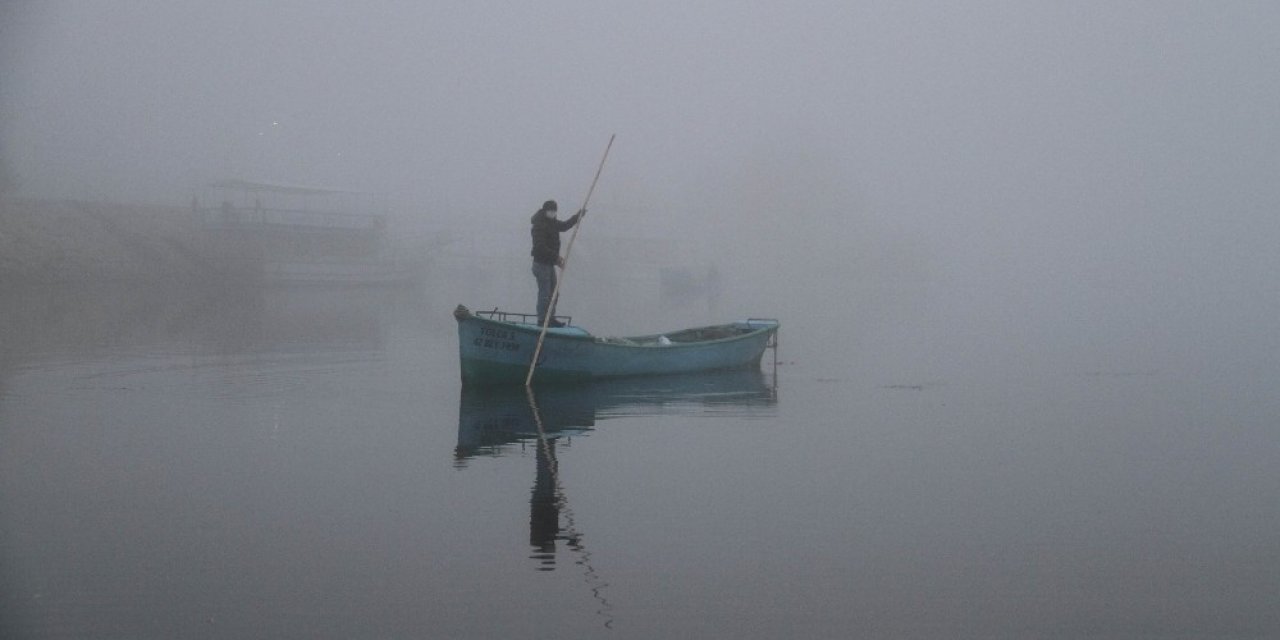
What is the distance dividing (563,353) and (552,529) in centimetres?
783

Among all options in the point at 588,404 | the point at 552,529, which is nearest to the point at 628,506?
the point at 552,529

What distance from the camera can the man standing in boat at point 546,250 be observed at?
52.0 feet

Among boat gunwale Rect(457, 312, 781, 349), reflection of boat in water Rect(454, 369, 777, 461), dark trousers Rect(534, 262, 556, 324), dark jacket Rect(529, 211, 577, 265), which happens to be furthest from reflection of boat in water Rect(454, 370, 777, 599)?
dark jacket Rect(529, 211, 577, 265)

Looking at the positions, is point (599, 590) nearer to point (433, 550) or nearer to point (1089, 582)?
point (433, 550)

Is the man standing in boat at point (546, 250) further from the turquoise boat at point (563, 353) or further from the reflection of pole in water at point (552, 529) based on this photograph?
the reflection of pole in water at point (552, 529)

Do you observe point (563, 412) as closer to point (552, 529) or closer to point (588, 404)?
point (588, 404)

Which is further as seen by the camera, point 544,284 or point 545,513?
point 544,284

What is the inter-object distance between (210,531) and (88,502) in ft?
4.49

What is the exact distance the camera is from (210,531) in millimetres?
7285

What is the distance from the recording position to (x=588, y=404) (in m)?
13.9

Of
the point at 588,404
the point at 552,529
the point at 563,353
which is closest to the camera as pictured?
the point at 552,529

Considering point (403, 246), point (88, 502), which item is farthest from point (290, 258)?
point (88, 502)

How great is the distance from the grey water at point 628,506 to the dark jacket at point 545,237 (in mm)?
1984

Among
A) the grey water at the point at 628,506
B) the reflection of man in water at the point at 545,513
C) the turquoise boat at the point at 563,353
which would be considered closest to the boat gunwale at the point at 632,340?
the turquoise boat at the point at 563,353
